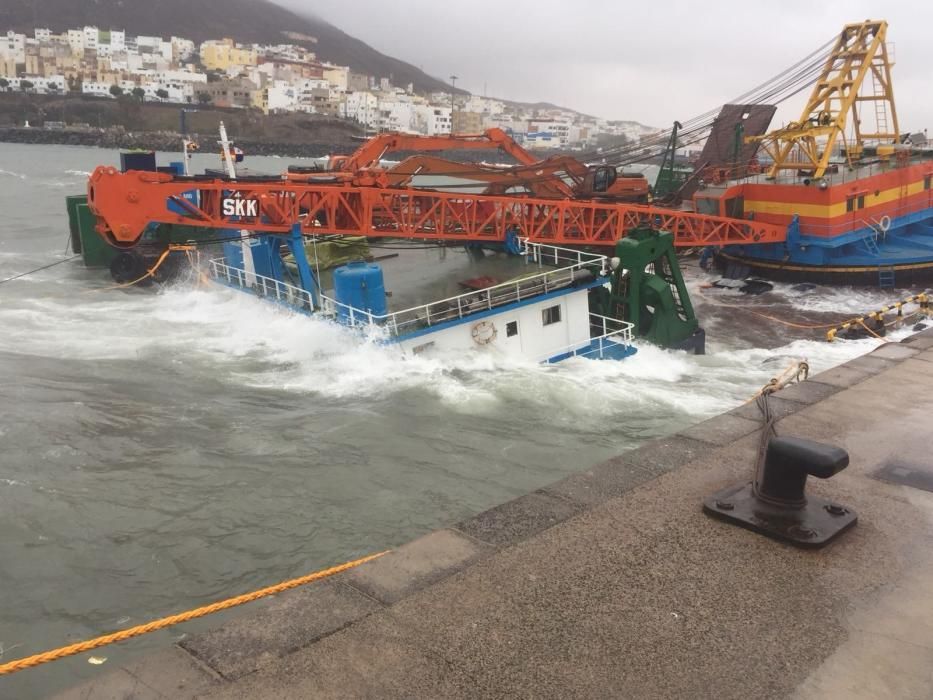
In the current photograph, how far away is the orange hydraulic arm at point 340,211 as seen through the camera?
612 inches

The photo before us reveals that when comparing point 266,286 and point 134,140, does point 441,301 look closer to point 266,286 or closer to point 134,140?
point 266,286

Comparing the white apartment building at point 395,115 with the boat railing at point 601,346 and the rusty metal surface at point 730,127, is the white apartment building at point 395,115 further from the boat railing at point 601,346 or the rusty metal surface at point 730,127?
the boat railing at point 601,346

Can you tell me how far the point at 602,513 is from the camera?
222 inches

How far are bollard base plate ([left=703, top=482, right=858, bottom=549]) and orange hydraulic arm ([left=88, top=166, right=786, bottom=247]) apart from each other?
524 inches

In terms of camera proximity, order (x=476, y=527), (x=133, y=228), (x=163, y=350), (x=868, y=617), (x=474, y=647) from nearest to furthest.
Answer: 1. (x=474, y=647)
2. (x=868, y=617)
3. (x=476, y=527)
4. (x=133, y=228)
5. (x=163, y=350)

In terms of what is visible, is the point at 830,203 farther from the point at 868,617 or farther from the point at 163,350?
the point at 868,617

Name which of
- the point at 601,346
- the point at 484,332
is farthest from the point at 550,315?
the point at 484,332

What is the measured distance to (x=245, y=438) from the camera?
39.3ft

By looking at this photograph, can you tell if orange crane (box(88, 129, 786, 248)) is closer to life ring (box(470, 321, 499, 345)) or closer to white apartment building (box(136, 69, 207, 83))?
life ring (box(470, 321, 499, 345))

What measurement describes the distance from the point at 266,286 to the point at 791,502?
52.1ft

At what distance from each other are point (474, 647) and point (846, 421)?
539 cm

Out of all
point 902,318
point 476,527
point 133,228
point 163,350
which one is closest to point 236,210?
point 133,228

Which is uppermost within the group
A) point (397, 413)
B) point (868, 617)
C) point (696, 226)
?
point (696, 226)

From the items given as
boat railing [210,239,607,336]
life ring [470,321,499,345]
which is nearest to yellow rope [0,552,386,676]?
boat railing [210,239,607,336]
